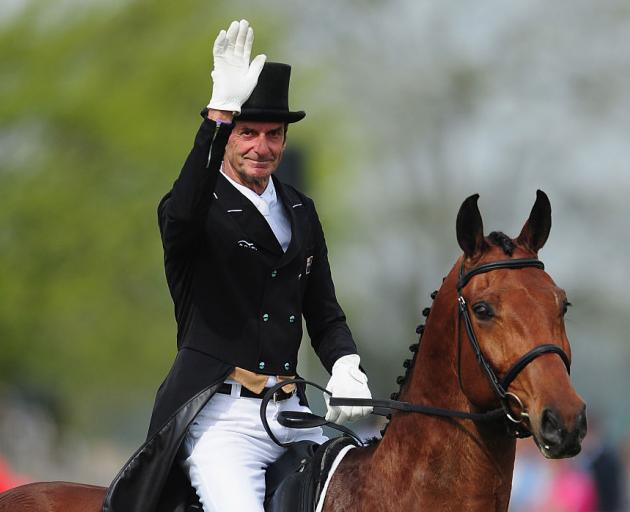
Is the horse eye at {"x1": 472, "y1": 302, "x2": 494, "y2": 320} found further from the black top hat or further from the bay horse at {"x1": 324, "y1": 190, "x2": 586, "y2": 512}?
the black top hat

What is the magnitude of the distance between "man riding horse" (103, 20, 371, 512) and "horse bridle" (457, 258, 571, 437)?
2.32 feet

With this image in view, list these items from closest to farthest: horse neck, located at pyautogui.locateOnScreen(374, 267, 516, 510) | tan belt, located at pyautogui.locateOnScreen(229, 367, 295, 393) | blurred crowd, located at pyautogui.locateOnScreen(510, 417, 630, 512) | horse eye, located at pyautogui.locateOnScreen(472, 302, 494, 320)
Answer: horse eye, located at pyautogui.locateOnScreen(472, 302, 494, 320) < horse neck, located at pyautogui.locateOnScreen(374, 267, 516, 510) < tan belt, located at pyautogui.locateOnScreen(229, 367, 295, 393) < blurred crowd, located at pyautogui.locateOnScreen(510, 417, 630, 512)

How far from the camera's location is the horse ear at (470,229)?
501 cm

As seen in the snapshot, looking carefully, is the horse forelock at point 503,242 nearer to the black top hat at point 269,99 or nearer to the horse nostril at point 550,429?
the horse nostril at point 550,429

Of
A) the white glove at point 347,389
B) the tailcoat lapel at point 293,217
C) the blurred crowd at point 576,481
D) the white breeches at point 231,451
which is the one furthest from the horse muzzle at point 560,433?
the blurred crowd at point 576,481

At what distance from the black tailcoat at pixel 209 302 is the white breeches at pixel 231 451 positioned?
10cm

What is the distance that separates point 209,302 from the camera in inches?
213

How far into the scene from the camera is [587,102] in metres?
28.7

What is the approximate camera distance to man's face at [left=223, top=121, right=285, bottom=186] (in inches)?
216

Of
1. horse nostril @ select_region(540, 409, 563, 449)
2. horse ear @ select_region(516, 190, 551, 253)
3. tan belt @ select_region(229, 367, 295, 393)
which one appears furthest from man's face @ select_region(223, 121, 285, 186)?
horse nostril @ select_region(540, 409, 563, 449)

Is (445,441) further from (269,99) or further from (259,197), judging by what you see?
(269,99)

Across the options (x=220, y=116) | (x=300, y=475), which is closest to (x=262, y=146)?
(x=220, y=116)

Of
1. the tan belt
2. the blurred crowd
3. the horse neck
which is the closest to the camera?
the horse neck

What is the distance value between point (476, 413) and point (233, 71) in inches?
64.4
